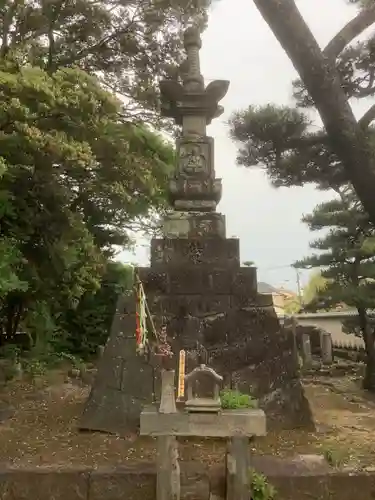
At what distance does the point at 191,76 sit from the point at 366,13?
288cm

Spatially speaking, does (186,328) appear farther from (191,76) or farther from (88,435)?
(191,76)

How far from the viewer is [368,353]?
10.7 m

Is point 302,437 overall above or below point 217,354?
below

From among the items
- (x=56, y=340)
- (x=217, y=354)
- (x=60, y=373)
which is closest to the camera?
(x=217, y=354)

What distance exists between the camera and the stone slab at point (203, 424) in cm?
404

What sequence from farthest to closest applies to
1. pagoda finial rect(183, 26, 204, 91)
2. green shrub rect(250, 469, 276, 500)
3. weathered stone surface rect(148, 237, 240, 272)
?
1. pagoda finial rect(183, 26, 204, 91)
2. weathered stone surface rect(148, 237, 240, 272)
3. green shrub rect(250, 469, 276, 500)

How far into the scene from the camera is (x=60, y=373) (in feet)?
37.2

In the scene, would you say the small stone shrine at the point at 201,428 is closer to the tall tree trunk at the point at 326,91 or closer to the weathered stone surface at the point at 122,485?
the weathered stone surface at the point at 122,485

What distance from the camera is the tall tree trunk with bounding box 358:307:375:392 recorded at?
413 inches

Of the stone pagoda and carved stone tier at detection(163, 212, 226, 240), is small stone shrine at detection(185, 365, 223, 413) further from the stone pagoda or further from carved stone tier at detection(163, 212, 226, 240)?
carved stone tier at detection(163, 212, 226, 240)

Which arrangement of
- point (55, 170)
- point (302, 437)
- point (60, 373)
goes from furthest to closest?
point (60, 373) → point (55, 170) → point (302, 437)

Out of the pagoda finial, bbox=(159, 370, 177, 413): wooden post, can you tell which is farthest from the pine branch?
bbox=(159, 370, 177, 413): wooden post

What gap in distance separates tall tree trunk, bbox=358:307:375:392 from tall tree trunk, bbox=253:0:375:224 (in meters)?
6.80

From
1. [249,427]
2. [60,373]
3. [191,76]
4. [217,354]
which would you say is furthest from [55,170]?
[249,427]
